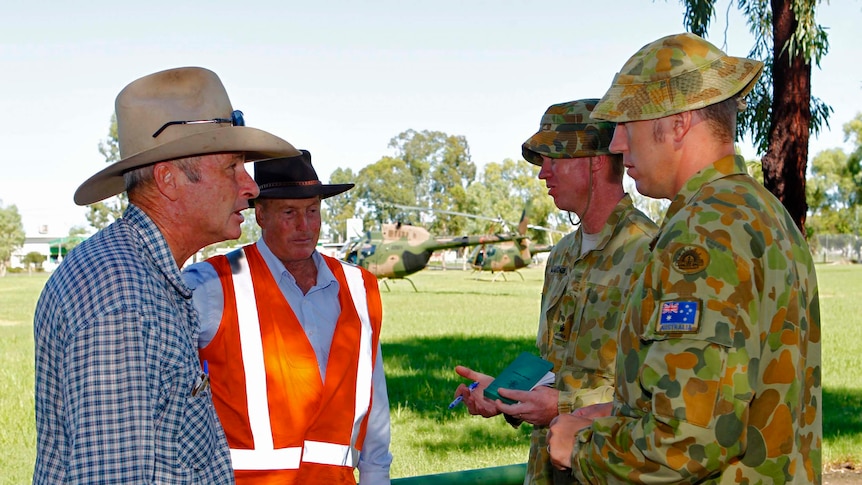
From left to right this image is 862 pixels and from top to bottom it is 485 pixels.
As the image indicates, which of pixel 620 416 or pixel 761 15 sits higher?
pixel 761 15

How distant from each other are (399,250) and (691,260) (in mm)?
34982

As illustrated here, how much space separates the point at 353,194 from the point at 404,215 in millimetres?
21131

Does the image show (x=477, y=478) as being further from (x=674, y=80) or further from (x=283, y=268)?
(x=674, y=80)

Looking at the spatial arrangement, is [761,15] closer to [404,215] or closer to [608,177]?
[608,177]

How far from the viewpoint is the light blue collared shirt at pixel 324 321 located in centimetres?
362

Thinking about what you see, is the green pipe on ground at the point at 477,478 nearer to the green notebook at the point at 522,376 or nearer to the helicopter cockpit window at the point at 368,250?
the green notebook at the point at 522,376

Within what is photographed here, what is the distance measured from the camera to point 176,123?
2.50m

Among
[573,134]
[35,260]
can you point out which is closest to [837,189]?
[35,260]

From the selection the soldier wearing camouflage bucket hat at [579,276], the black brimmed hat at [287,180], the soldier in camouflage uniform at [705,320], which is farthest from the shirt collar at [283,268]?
the soldier in camouflage uniform at [705,320]

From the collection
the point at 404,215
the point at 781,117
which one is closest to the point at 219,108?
the point at 781,117

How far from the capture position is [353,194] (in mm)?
120250

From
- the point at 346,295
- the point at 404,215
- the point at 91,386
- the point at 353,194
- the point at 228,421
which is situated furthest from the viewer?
the point at 353,194

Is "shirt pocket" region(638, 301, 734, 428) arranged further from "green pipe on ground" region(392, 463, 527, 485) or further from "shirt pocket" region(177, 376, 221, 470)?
"green pipe on ground" region(392, 463, 527, 485)

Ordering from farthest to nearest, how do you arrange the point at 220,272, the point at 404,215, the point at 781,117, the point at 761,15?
the point at 404,215
the point at 761,15
the point at 781,117
the point at 220,272
